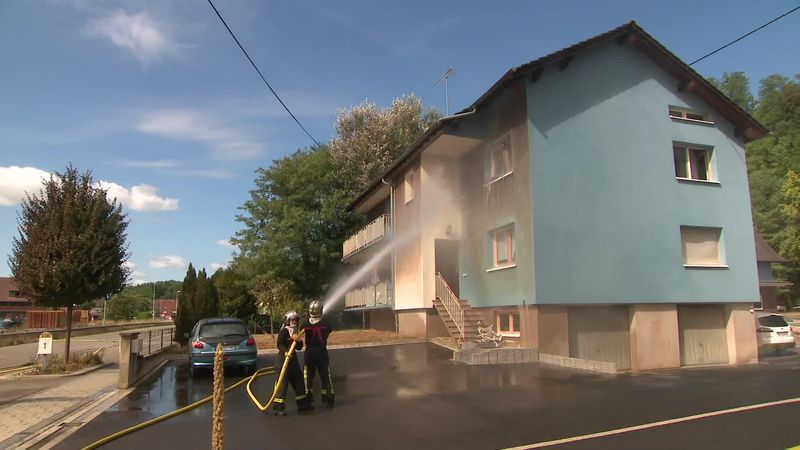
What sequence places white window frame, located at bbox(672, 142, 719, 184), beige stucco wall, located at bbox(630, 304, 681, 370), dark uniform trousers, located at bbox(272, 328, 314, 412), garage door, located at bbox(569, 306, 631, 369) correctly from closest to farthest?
dark uniform trousers, located at bbox(272, 328, 314, 412)
garage door, located at bbox(569, 306, 631, 369)
beige stucco wall, located at bbox(630, 304, 681, 370)
white window frame, located at bbox(672, 142, 719, 184)

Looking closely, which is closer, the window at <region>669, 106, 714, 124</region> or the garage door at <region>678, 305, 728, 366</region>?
the garage door at <region>678, 305, 728, 366</region>

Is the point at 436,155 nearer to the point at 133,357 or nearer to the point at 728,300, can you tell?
the point at 728,300

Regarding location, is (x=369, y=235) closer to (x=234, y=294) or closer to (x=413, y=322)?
(x=413, y=322)

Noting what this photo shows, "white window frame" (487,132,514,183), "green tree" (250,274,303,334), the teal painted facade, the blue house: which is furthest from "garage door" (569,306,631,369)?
"green tree" (250,274,303,334)

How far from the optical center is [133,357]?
41.6 ft

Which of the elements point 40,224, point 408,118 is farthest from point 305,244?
point 40,224

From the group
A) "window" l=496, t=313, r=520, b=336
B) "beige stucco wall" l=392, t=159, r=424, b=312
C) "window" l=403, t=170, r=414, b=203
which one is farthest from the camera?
"window" l=403, t=170, r=414, b=203

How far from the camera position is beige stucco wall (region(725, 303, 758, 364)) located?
17.6 meters

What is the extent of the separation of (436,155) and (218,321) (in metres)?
10.7

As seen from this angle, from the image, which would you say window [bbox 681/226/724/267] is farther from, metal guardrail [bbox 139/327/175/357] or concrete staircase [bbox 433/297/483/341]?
metal guardrail [bbox 139/327/175/357]

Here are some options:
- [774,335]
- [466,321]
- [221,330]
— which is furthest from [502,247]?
[774,335]

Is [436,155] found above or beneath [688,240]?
above

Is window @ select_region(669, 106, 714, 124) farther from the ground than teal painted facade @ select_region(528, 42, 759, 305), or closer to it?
farther from the ground

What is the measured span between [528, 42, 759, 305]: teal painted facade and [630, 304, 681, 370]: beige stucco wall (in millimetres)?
396
